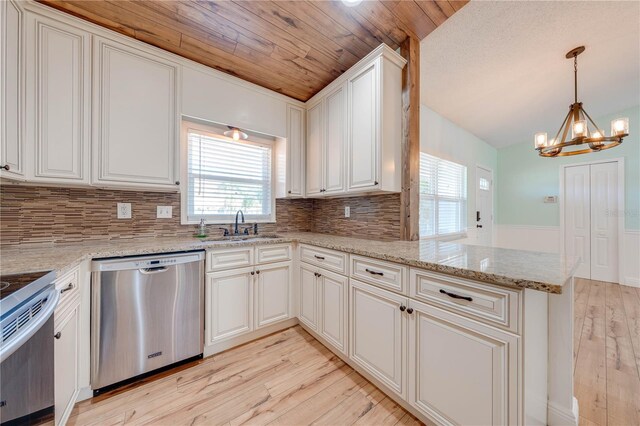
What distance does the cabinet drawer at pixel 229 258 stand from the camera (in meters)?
1.86

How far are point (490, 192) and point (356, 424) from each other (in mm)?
5131

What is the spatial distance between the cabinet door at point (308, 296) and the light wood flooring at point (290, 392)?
199mm

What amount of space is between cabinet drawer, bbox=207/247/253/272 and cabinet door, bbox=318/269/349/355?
2.11 feet

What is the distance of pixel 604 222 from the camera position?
154 inches

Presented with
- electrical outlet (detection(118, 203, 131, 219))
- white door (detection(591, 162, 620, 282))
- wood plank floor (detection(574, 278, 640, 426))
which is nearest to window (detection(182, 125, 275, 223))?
electrical outlet (detection(118, 203, 131, 219))

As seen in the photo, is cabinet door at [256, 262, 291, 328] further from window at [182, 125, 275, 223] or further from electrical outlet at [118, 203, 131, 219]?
electrical outlet at [118, 203, 131, 219]

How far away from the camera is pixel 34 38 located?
149 centimetres

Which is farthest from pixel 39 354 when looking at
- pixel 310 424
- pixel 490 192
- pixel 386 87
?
pixel 490 192

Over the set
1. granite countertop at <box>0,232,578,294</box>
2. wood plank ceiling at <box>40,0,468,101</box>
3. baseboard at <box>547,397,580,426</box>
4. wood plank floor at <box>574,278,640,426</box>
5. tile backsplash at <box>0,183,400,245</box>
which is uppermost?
wood plank ceiling at <box>40,0,468,101</box>

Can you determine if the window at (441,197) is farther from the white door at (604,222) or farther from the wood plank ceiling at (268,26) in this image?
the white door at (604,222)

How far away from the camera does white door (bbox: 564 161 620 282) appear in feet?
12.6

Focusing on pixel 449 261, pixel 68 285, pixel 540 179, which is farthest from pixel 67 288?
pixel 540 179

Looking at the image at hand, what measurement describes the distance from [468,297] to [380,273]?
1.66 ft

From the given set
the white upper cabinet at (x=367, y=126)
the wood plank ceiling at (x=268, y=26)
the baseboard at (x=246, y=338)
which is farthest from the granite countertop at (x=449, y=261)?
the wood plank ceiling at (x=268, y=26)
